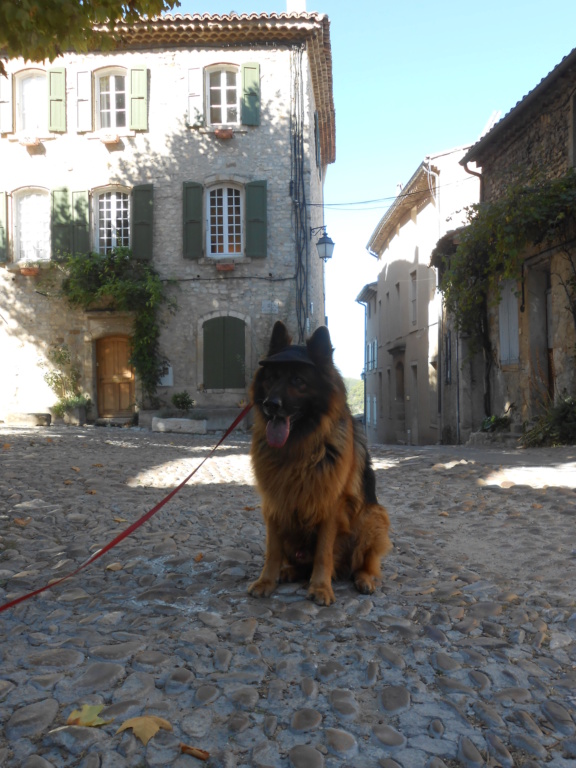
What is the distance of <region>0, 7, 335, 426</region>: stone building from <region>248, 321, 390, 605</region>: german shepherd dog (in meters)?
14.7

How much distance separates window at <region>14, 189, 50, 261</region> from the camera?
63.9 feet

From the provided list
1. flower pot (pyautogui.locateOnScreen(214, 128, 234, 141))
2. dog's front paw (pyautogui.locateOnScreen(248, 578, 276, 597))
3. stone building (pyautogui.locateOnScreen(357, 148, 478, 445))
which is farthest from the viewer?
stone building (pyautogui.locateOnScreen(357, 148, 478, 445))

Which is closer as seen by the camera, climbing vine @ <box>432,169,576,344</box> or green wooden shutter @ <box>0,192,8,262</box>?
climbing vine @ <box>432,169,576,344</box>

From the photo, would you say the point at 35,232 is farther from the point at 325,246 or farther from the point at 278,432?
the point at 278,432

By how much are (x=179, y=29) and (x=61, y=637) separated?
18383mm

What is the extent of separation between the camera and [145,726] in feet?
7.63

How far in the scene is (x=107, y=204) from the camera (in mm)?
19406

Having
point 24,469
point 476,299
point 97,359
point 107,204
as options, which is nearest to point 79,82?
point 107,204

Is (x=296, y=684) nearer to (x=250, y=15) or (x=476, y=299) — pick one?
(x=476, y=299)

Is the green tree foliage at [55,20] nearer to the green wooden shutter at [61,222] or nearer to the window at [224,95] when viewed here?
the window at [224,95]

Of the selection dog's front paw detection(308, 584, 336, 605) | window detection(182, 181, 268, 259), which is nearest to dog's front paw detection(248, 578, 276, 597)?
dog's front paw detection(308, 584, 336, 605)

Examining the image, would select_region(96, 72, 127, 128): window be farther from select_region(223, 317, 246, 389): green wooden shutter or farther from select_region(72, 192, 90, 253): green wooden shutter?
select_region(223, 317, 246, 389): green wooden shutter

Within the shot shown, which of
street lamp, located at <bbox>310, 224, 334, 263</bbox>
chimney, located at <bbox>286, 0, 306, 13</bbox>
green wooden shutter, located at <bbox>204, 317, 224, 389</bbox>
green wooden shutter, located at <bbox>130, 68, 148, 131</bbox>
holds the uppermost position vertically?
chimney, located at <bbox>286, 0, 306, 13</bbox>

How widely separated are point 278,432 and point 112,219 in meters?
17.2
